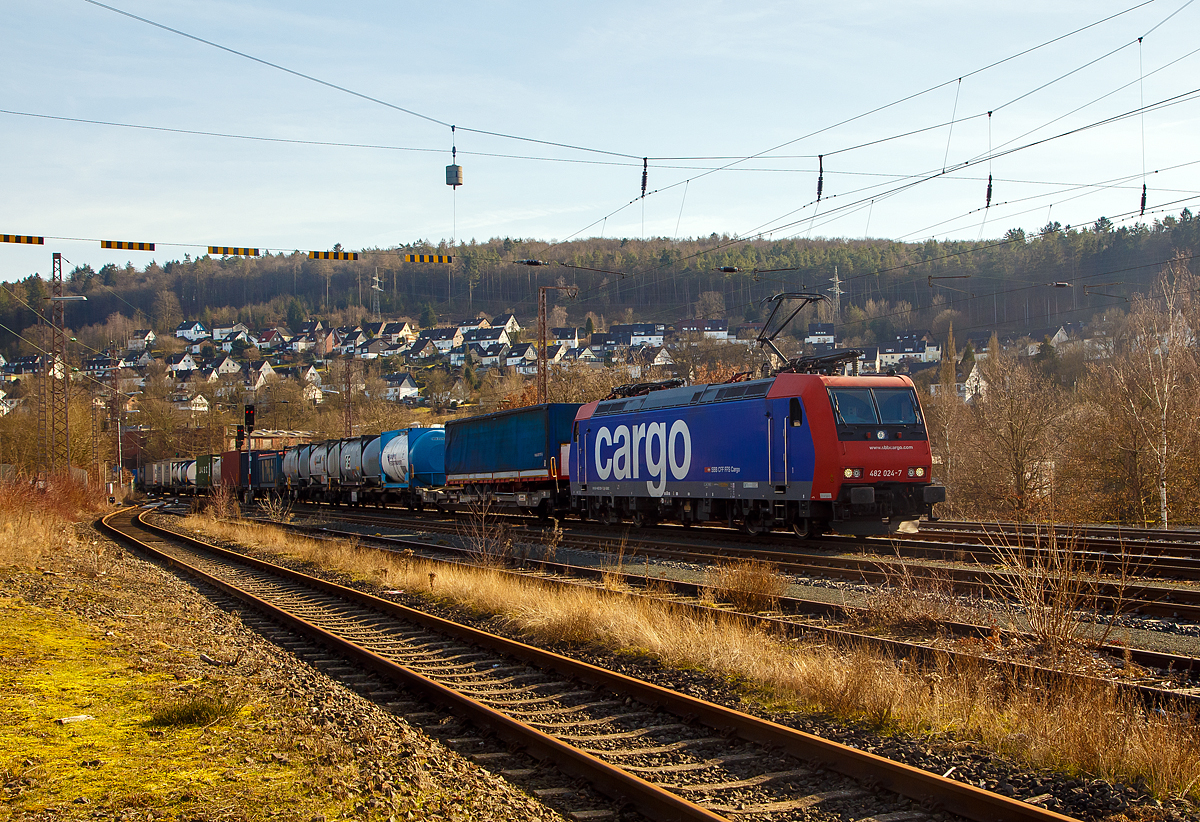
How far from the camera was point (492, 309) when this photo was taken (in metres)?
185

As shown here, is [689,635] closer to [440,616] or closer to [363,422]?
[440,616]

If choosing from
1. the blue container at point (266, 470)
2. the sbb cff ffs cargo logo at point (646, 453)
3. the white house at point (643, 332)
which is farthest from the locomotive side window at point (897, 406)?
the white house at point (643, 332)

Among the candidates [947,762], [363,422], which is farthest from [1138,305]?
[363,422]

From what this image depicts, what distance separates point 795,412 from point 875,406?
158 cm

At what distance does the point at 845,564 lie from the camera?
15.5 metres

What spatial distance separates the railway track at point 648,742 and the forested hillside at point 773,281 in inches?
467

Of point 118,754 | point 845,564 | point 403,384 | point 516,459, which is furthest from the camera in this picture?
point 403,384

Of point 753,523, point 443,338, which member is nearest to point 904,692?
point 753,523

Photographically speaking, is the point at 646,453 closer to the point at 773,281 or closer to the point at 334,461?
the point at 334,461

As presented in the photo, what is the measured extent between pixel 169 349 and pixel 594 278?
102 metres

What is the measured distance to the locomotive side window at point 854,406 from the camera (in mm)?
17328

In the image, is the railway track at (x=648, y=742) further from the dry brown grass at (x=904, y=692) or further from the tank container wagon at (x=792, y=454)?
the tank container wagon at (x=792, y=454)

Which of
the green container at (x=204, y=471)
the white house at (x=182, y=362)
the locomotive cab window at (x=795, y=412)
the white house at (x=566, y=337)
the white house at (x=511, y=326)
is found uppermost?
the white house at (x=511, y=326)

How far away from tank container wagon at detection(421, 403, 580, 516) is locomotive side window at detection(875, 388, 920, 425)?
11.3m
